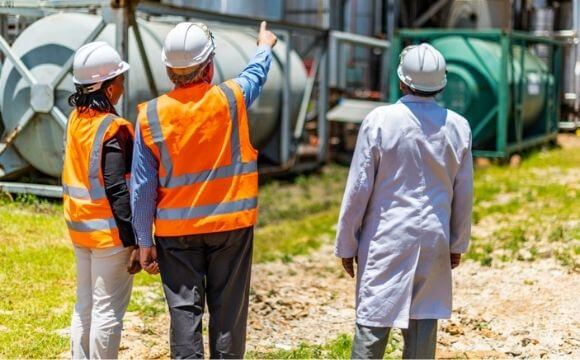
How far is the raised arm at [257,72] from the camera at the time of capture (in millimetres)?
3789

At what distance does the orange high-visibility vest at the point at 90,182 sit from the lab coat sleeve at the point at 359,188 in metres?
1.01

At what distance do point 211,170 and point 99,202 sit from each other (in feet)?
1.96

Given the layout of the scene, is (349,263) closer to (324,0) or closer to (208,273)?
(208,273)

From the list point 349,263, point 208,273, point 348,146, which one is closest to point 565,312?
point 349,263

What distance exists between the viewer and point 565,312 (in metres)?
5.60

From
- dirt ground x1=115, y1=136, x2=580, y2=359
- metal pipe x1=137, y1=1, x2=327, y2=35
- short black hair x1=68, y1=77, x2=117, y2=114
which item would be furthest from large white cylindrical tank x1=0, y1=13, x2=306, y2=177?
short black hair x1=68, y1=77, x2=117, y2=114

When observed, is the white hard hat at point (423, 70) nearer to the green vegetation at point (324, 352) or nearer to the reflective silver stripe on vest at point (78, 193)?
the reflective silver stripe on vest at point (78, 193)

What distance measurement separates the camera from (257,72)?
12.8ft

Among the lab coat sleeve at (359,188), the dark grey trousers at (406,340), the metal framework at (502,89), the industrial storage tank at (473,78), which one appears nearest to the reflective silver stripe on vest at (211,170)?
the lab coat sleeve at (359,188)

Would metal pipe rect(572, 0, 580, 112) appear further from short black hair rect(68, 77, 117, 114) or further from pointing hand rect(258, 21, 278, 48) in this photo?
short black hair rect(68, 77, 117, 114)

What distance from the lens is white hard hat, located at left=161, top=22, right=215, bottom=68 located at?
11.7 ft

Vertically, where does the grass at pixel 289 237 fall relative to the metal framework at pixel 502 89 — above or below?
below

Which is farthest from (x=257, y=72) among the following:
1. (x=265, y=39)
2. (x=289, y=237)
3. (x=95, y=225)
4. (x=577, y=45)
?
(x=577, y=45)

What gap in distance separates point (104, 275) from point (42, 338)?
4.25 ft
